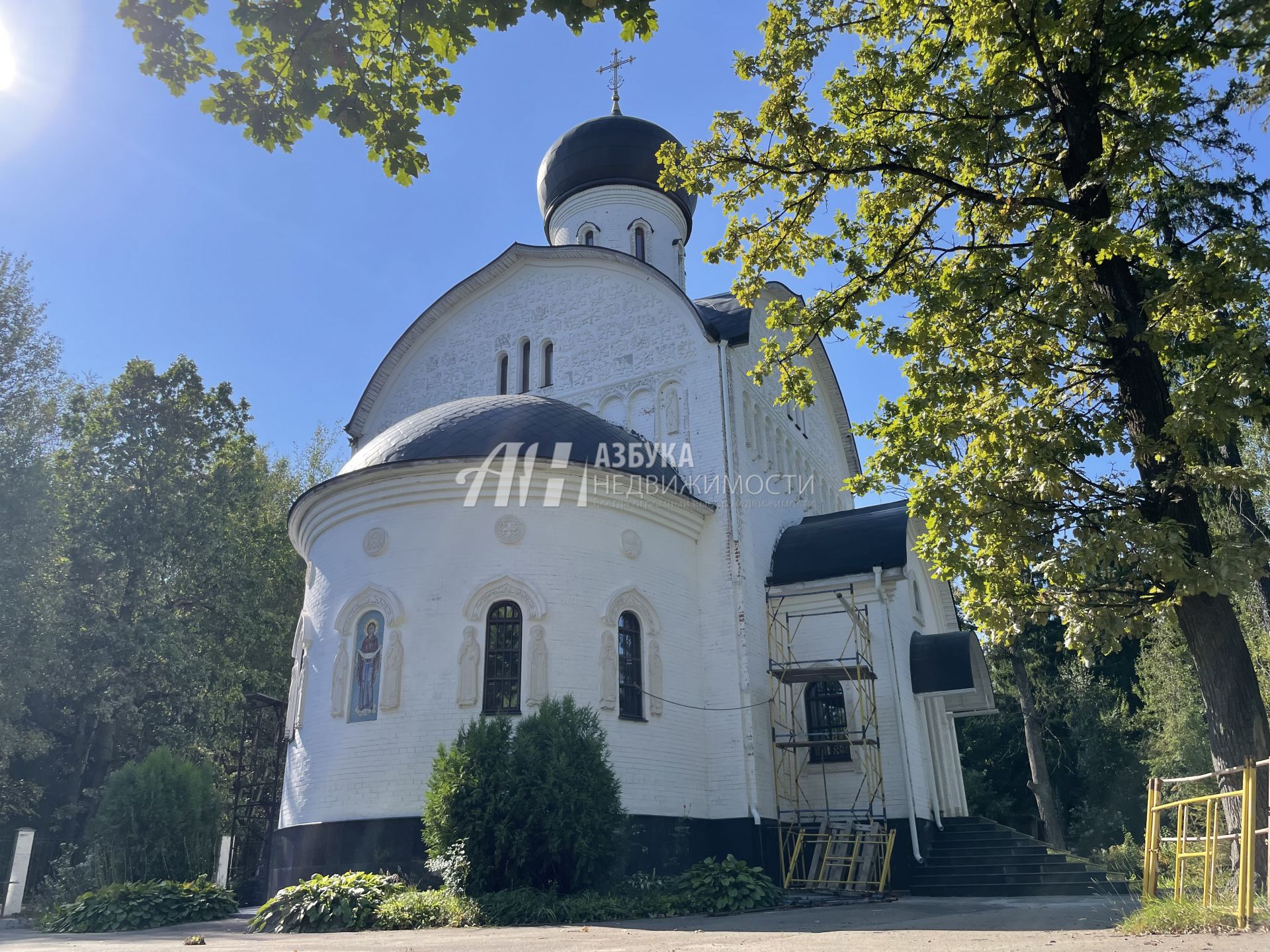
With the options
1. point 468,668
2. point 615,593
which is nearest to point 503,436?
point 615,593

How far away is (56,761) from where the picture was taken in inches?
749

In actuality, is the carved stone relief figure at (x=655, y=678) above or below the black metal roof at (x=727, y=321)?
below

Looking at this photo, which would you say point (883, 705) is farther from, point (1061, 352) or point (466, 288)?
point (466, 288)

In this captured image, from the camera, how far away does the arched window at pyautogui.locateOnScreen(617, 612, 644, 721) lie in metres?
12.1

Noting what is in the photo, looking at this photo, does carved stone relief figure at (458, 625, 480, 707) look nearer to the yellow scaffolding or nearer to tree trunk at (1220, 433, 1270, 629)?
the yellow scaffolding

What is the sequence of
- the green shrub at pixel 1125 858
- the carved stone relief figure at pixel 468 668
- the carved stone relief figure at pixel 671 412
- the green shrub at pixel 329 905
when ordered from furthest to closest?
the green shrub at pixel 1125 858
the carved stone relief figure at pixel 671 412
the carved stone relief figure at pixel 468 668
the green shrub at pixel 329 905

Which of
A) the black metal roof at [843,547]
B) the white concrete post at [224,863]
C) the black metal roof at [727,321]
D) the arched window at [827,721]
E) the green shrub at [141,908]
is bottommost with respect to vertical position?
the green shrub at [141,908]

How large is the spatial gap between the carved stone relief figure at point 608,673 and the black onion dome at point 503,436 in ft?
7.69

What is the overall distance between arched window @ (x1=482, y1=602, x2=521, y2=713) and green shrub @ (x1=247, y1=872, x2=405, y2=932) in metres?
2.37

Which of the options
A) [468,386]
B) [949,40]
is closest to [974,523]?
[949,40]

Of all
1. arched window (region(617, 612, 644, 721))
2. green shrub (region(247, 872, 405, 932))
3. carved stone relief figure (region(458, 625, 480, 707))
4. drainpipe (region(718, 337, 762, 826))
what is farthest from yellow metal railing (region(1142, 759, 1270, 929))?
carved stone relief figure (region(458, 625, 480, 707))

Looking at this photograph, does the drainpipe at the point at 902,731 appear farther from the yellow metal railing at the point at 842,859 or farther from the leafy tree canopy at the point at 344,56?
the leafy tree canopy at the point at 344,56

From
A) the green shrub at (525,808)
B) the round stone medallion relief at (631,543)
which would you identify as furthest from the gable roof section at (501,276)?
the green shrub at (525,808)

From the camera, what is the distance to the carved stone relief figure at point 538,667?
11.2m
